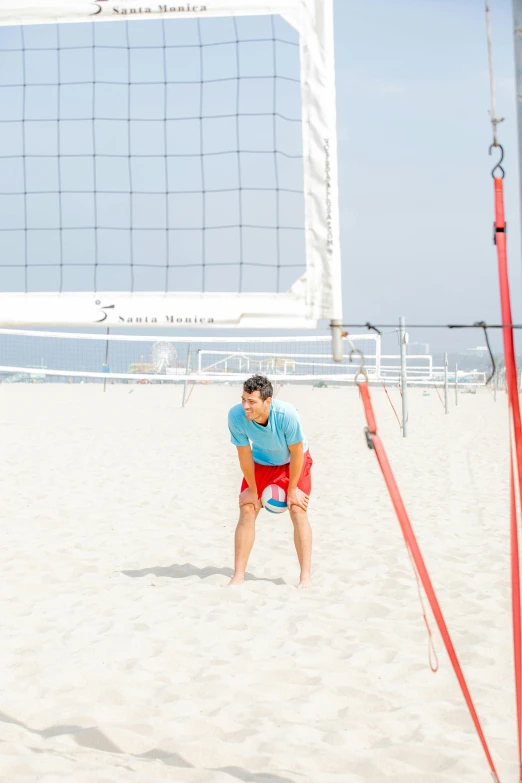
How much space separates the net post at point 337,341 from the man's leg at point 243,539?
5.78 ft

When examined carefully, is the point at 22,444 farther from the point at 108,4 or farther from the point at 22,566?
the point at 108,4

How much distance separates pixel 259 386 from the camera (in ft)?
12.1

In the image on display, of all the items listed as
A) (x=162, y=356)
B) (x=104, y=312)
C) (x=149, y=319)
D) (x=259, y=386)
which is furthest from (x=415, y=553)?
(x=162, y=356)

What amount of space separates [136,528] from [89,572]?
1.11 metres

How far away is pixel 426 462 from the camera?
8961mm

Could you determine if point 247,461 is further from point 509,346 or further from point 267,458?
point 509,346

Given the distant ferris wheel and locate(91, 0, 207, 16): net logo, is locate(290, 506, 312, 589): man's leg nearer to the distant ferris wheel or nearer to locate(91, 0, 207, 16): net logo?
locate(91, 0, 207, 16): net logo

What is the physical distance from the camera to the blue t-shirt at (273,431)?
3797 mm

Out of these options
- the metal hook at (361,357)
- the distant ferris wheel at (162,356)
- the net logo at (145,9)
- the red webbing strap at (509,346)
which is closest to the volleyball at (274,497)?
the metal hook at (361,357)

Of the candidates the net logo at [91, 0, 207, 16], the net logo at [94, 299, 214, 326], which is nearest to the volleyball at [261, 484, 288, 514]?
the net logo at [94, 299, 214, 326]

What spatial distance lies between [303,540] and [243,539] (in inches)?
10.7

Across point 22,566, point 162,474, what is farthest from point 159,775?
point 162,474

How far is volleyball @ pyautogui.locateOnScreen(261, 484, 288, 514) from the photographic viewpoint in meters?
3.97

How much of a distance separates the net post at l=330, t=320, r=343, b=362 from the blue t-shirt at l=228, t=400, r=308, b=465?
1369mm
